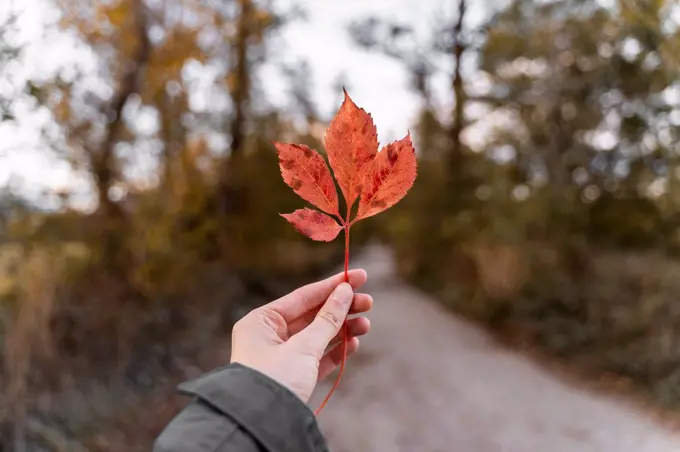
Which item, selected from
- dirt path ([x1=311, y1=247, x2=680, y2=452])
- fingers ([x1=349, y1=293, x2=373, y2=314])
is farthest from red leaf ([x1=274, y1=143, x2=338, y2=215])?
dirt path ([x1=311, y1=247, x2=680, y2=452])

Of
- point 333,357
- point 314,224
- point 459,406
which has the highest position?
point 314,224

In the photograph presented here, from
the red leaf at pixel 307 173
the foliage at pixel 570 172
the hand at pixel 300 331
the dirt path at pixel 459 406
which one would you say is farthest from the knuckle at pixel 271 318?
the foliage at pixel 570 172

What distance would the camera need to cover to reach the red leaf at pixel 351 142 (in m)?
0.40

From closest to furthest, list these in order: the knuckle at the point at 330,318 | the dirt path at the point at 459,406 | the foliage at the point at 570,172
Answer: the knuckle at the point at 330,318
the dirt path at the point at 459,406
the foliage at the point at 570,172

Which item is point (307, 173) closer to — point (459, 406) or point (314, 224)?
point (314, 224)

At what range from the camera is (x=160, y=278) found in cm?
120

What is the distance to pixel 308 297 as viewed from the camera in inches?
17.9

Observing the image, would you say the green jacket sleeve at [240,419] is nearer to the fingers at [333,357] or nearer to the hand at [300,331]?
the hand at [300,331]

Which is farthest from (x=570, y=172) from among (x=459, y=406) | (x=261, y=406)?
(x=261, y=406)

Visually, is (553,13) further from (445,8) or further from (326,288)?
(326,288)

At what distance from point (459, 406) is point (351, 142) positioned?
3.66 ft

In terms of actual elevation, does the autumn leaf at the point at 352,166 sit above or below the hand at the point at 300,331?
above

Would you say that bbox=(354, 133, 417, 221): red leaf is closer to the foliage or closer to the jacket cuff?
the jacket cuff

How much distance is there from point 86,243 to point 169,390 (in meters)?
0.37
